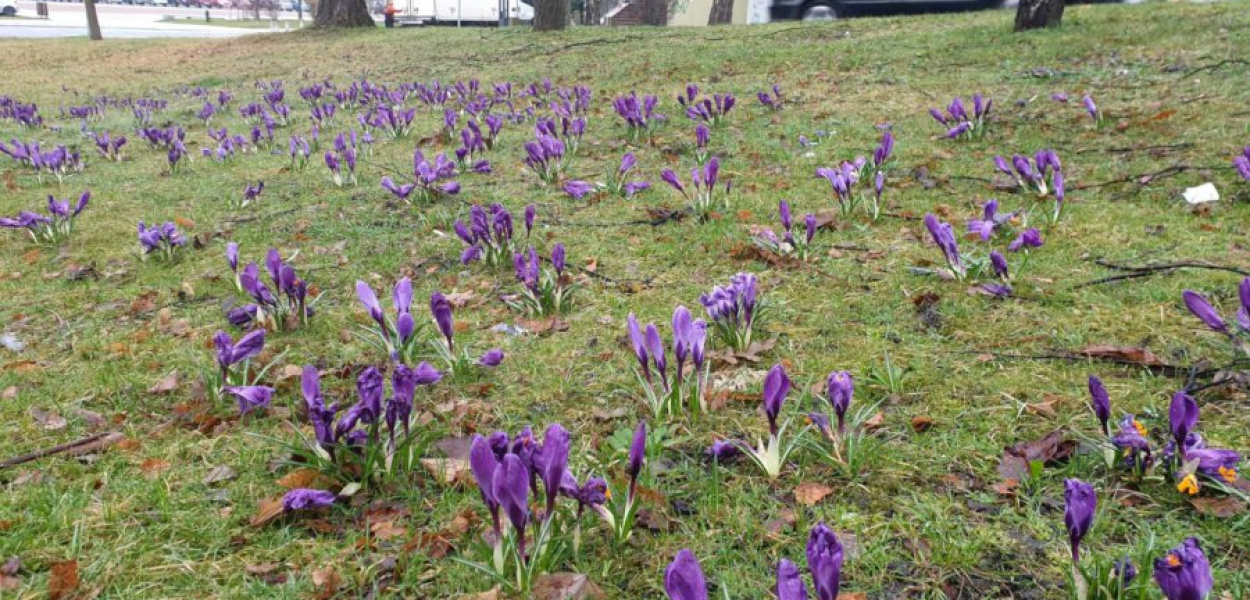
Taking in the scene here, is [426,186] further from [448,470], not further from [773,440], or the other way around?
[773,440]

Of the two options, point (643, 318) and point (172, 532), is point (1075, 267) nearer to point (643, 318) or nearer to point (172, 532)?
point (643, 318)

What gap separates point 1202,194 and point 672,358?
11.1ft

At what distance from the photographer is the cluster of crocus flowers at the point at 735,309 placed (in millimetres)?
2842

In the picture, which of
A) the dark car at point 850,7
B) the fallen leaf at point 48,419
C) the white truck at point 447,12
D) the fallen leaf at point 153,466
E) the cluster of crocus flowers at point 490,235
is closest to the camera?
the fallen leaf at point 153,466

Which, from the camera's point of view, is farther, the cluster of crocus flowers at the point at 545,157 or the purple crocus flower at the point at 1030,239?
the cluster of crocus flowers at the point at 545,157

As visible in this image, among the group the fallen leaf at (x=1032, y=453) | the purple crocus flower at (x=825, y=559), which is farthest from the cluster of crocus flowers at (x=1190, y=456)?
the purple crocus flower at (x=825, y=559)

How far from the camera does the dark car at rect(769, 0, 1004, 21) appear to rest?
611 inches

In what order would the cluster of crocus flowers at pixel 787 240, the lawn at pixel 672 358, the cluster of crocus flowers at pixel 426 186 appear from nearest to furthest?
the lawn at pixel 672 358, the cluster of crocus flowers at pixel 787 240, the cluster of crocus flowers at pixel 426 186

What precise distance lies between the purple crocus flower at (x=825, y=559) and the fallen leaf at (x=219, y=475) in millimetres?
1838

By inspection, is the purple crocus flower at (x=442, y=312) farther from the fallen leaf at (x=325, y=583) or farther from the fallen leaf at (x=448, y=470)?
the fallen leaf at (x=325, y=583)

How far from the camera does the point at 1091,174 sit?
4828mm

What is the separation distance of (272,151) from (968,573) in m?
7.90

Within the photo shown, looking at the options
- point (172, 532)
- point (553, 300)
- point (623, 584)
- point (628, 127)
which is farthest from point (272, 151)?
point (623, 584)

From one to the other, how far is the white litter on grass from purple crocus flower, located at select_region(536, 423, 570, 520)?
419cm
